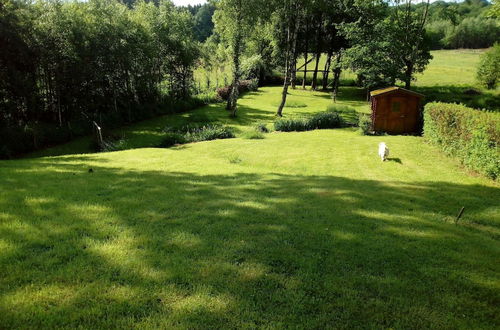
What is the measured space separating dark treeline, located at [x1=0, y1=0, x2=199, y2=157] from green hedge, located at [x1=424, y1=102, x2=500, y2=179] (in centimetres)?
2192

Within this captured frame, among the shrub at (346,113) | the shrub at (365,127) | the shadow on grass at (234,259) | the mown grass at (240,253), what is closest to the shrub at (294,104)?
the shrub at (346,113)

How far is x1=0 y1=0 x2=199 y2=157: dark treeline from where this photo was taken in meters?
17.6

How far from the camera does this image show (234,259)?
4785 mm

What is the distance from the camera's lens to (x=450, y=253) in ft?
18.0

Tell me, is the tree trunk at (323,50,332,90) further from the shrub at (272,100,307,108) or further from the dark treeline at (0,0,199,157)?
the dark treeline at (0,0,199,157)

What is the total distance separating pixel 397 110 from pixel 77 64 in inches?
862

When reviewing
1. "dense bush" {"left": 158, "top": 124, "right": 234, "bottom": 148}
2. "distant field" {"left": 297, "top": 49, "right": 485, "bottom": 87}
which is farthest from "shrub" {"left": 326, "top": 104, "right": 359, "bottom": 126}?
"dense bush" {"left": 158, "top": 124, "right": 234, "bottom": 148}

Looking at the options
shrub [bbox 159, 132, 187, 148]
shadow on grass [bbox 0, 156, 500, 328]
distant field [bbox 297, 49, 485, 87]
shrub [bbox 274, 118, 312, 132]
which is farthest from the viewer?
distant field [bbox 297, 49, 485, 87]

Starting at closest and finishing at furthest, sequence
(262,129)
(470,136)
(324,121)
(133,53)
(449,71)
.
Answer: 1. (470,136)
2. (262,129)
3. (324,121)
4. (133,53)
5. (449,71)

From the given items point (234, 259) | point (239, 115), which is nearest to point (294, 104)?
point (239, 115)

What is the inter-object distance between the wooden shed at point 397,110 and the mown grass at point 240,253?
1168 cm

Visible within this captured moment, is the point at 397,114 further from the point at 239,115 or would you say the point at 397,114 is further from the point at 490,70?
the point at 490,70

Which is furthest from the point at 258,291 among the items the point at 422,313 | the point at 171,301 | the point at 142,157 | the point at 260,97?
the point at 260,97

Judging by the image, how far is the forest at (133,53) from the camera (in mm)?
18141
